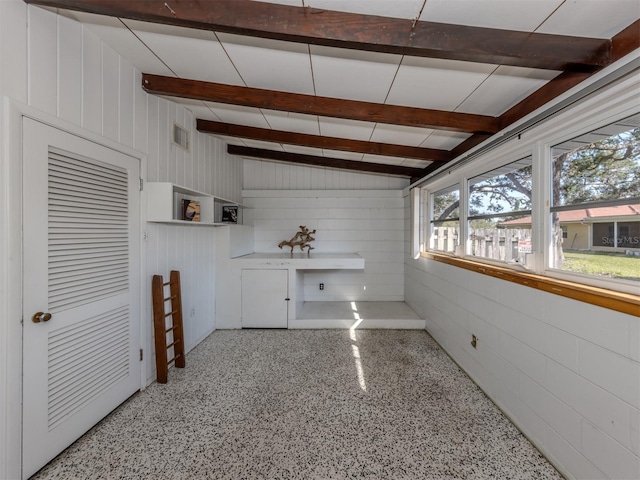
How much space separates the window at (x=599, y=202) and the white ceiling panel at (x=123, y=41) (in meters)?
2.89

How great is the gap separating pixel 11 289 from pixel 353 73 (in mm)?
2359

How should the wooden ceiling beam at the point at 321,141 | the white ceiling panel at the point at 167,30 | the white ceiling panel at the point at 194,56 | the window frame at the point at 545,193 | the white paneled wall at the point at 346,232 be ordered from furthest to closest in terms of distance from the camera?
the white paneled wall at the point at 346,232 < the wooden ceiling beam at the point at 321,141 < the white ceiling panel at the point at 194,56 < the white ceiling panel at the point at 167,30 < the window frame at the point at 545,193

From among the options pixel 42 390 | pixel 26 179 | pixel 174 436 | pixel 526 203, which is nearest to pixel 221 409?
pixel 174 436

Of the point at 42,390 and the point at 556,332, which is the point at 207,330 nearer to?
the point at 42,390

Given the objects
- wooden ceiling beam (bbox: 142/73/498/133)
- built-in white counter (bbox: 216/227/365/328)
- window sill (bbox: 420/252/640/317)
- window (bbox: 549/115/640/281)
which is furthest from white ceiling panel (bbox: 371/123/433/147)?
built-in white counter (bbox: 216/227/365/328)

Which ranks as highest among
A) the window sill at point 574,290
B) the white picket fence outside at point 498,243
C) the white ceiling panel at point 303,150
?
the white ceiling panel at point 303,150

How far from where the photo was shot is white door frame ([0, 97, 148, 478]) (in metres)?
1.34

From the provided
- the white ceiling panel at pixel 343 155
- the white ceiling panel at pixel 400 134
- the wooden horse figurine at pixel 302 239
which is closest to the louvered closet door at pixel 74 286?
the white ceiling panel at pixel 400 134

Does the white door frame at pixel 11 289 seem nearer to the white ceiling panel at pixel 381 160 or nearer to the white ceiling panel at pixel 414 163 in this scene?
the white ceiling panel at pixel 381 160

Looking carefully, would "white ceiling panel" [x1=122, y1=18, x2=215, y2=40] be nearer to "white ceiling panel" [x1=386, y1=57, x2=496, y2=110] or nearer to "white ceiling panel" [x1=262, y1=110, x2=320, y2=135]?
"white ceiling panel" [x1=262, y1=110, x2=320, y2=135]

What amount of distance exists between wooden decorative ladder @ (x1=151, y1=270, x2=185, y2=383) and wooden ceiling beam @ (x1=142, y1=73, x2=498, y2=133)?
163cm

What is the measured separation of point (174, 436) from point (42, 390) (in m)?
0.81

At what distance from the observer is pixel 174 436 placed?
180 centimetres

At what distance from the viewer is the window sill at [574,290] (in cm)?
120
